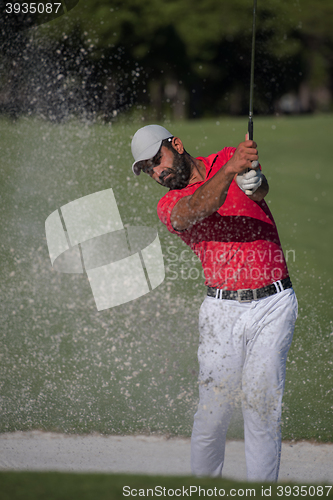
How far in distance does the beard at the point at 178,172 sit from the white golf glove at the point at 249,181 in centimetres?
34

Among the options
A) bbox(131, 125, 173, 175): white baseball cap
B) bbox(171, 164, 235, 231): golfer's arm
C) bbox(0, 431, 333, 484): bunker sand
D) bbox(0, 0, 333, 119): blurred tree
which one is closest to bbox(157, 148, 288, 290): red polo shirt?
bbox(171, 164, 235, 231): golfer's arm

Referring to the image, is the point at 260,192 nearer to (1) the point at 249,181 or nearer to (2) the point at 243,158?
(1) the point at 249,181

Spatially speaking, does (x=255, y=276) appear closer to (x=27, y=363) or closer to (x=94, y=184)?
(x=27, y=363)

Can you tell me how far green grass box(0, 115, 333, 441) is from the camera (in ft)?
15.6

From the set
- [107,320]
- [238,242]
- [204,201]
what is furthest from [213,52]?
[204,201]

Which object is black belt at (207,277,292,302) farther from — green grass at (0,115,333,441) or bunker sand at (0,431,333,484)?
green grass at (0,115,333,441)

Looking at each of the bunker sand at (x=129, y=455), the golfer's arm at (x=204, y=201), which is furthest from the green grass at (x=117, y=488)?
the bunker sand at (x=129, y=455)

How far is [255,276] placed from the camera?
123 inches

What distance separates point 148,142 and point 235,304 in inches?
37.2

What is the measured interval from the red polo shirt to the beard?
0.07m

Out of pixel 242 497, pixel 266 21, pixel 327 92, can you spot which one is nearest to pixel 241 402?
pixel 242 497

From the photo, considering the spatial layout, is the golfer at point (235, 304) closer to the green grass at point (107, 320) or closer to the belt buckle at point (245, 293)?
the belt buckle at point (245, 293)

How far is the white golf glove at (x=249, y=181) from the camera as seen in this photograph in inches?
114

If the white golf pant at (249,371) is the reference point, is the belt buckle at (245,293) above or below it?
above
